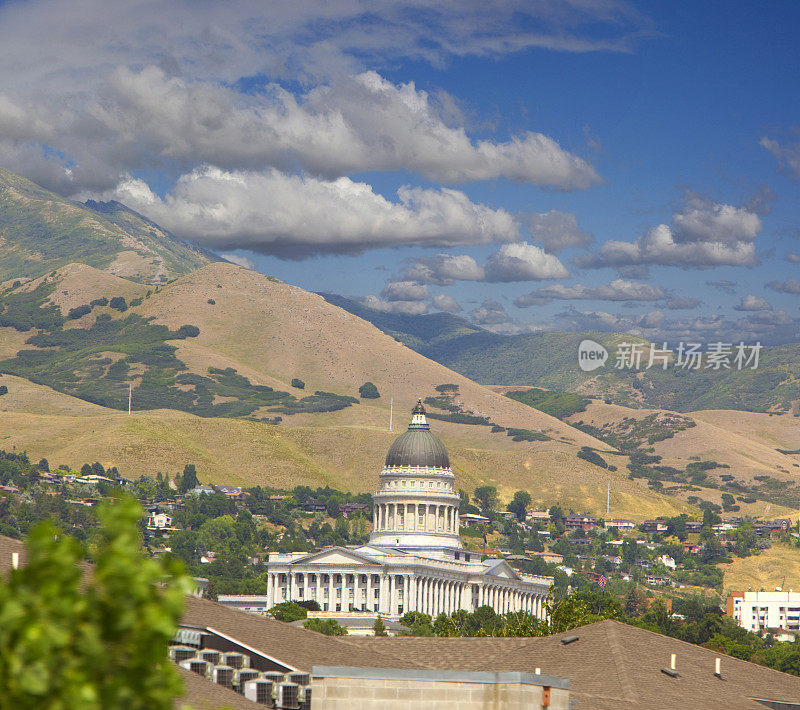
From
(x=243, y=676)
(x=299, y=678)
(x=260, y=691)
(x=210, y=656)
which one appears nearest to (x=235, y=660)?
(x=210, y=656)

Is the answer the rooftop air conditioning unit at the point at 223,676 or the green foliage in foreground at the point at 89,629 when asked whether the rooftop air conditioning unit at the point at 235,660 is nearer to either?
the rooftop air conditioning unit at the point at 223,676

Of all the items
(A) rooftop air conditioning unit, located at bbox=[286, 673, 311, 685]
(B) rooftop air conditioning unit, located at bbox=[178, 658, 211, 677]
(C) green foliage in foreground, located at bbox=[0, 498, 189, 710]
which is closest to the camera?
(C) green foliage in foreground, located at bbox=[0, 498, 189, 710]

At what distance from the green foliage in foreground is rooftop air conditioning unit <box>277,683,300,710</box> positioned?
26.0 meters

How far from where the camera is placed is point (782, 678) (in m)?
62.6

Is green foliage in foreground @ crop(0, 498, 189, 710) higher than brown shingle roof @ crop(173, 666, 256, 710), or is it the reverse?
green foliage in foreground @ crop(0, 498, 189, 710)

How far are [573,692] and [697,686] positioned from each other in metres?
7.49

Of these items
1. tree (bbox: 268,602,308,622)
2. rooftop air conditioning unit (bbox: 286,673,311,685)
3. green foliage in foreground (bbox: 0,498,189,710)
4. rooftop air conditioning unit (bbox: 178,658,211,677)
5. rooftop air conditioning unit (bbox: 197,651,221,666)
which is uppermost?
green foliage in foreground (bbox: 0,498,189,710)

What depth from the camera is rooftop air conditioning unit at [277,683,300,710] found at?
131 feet

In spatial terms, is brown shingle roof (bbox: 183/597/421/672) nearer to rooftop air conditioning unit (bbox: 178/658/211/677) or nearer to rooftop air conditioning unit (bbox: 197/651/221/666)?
rooftop air conditioning unit (bbox: 197/651/221/666)

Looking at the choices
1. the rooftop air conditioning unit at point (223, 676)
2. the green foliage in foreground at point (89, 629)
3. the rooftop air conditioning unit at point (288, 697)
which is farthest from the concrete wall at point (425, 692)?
the green foliage in foreground at point (89, 629)

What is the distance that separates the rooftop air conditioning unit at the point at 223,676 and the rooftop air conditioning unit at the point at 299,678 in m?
1.58

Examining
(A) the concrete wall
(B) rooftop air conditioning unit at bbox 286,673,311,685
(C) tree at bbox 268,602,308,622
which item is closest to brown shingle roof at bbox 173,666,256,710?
(A) the concrete wall

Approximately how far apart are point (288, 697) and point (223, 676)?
2.26 meters

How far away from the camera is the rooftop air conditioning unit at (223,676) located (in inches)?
1618
